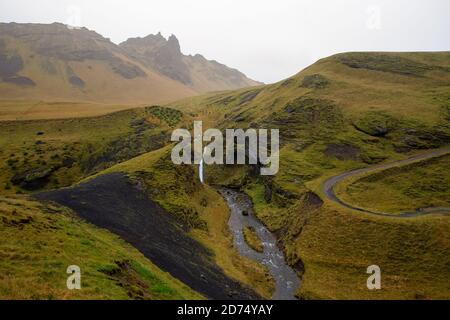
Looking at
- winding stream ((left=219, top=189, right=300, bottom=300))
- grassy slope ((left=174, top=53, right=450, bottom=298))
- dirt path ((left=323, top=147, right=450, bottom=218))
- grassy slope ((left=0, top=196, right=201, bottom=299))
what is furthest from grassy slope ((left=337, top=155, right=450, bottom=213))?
grassy slope ((left=0, top=196, right=201, bottom=299))

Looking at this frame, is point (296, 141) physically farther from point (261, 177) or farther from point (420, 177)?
point (420, 177)

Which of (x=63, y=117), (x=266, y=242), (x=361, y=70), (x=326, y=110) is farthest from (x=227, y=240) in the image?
(x=361, y=70)

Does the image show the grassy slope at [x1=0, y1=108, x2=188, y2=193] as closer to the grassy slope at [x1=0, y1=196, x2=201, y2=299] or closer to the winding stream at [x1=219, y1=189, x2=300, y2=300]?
the winding stream at [x1=219, y1=189, x2=300, y2=300]

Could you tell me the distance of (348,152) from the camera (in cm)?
8262

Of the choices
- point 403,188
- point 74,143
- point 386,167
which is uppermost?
point 74,143

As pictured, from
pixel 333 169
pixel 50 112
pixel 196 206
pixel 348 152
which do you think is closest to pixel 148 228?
pixel 196 206

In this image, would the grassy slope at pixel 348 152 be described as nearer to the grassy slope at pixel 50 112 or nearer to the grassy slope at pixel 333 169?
the grassy slope at pixel 333 169

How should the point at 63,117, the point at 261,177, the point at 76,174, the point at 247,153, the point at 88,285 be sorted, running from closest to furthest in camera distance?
the point at 88,285, the point at 76,174, the point at 261,177, the point at 247,153, the point at 63,117

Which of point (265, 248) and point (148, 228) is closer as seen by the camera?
point (148, 228)

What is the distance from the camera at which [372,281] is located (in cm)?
4159

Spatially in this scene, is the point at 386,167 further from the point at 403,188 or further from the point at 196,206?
the point at 196,206

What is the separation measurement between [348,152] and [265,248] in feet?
129

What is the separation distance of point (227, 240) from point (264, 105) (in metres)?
77.5

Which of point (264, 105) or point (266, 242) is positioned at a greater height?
point (264, 105)
